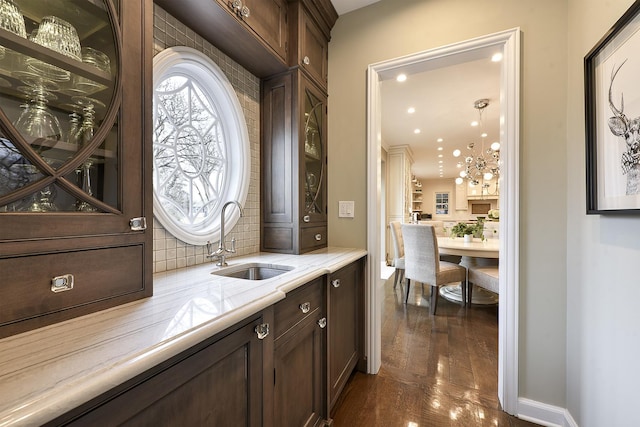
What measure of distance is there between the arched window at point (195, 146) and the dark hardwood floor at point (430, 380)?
1.42 m

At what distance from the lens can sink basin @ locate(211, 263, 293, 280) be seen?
4.72ft

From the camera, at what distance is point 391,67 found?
1.89 m

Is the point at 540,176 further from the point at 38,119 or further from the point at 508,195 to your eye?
the point at 38,119

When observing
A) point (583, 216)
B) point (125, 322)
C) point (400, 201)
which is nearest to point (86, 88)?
point (125, 322)

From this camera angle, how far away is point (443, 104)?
12.5 ft

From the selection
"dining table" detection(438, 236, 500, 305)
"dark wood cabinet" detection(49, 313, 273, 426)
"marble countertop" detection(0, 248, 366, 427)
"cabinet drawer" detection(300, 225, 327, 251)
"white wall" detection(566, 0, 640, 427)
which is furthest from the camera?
"dining table" detection(438, 236, 500, 305)

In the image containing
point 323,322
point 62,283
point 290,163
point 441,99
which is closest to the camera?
point 62,283

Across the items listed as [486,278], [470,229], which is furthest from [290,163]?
[470,229]

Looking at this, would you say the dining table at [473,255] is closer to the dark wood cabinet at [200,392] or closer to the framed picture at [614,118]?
the framed picture at [614,118]

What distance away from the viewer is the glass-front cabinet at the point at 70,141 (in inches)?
24.3

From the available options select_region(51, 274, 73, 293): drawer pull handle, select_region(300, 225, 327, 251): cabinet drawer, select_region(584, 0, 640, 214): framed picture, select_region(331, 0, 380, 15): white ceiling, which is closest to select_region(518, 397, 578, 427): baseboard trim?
select_region(584, 0, 640, 214): framed picture

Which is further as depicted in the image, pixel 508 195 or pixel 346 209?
pixel 346 209

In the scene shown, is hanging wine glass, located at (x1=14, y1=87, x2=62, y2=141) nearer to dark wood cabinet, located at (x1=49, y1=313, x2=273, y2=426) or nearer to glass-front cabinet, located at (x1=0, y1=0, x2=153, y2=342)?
glass-front cabinet, located at (x1=0, y1=0, x2=153, y2=342)

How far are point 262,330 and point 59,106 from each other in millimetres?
892
